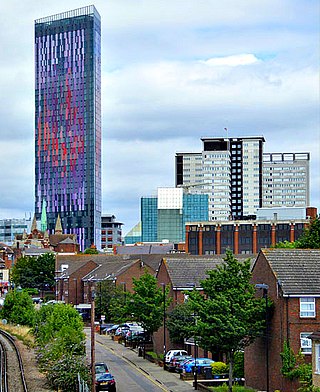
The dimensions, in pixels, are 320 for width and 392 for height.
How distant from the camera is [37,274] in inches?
6757

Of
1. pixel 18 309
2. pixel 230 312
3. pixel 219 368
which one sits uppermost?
pixel 230 312

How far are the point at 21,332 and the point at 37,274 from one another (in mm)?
78443

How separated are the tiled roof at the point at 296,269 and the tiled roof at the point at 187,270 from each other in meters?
22.4

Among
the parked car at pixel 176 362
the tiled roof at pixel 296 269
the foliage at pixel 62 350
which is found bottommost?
the parked car at pixel 176 362

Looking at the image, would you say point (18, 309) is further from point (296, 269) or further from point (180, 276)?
point (296, 269)

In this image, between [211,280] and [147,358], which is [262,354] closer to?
[211,280]

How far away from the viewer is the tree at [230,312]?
5106 cm

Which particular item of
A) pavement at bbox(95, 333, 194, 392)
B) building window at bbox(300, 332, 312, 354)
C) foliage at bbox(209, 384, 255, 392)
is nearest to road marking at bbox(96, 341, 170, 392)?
pavement at bbox(95, 333, 194, 392)

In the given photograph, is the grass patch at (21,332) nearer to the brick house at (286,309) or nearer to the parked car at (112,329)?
the parked car at (112,329)

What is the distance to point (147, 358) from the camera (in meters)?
76.3

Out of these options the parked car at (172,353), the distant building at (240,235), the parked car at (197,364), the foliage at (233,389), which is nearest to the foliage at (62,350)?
the parked car at (172,353)

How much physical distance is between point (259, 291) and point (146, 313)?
22.1 m

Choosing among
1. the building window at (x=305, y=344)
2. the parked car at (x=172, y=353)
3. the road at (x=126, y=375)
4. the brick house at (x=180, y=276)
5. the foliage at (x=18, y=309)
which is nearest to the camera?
the building window at (x=305, y=344)

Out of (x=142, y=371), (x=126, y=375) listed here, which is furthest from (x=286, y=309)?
(x=142, y=371)
